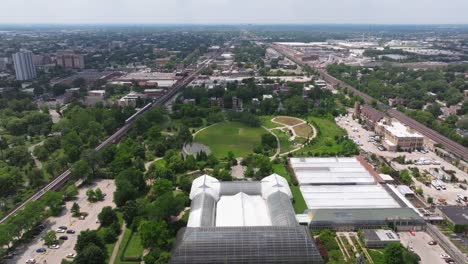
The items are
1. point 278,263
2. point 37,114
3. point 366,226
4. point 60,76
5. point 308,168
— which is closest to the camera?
point 278,263

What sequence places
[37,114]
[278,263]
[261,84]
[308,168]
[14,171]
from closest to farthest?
[278,263], [14,171], [308,168], [37,114], [261,84]

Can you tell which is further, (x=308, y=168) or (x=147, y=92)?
(x=147, y=92)

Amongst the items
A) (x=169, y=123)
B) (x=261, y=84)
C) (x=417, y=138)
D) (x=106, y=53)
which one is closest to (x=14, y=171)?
(x=169, y=123)

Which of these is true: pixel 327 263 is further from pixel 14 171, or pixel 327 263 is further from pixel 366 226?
pixel 14 171

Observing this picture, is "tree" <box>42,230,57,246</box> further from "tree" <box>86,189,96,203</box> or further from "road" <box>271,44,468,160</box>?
"road" <box>271,44,468,160</box>

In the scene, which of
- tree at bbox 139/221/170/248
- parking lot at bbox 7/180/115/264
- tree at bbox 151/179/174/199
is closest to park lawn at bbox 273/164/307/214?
tree at bbox 151/179/174/199
